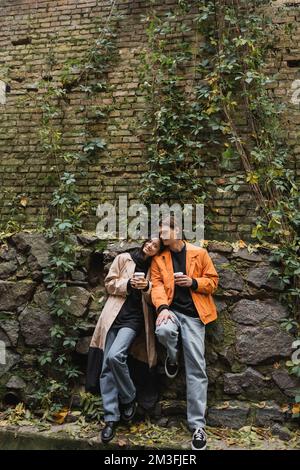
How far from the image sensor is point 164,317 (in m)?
3.66

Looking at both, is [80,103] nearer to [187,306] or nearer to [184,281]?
[184,281]

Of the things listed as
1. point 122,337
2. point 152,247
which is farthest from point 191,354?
point 152,247

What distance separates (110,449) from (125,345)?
2.73ft

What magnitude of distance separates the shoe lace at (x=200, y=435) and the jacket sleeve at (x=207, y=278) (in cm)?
113

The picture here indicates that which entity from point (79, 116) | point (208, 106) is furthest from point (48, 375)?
point (208, 106)

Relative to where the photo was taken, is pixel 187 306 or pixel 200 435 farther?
pixel 187 306

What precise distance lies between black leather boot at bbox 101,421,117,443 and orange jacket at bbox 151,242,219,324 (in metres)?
1.04

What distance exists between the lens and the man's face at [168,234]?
3988mm

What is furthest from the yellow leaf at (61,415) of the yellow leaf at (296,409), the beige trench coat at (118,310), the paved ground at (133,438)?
the yellow leaf at (296,409)

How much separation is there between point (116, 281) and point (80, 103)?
7.82ft

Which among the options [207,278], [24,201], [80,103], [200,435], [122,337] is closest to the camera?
[200,435]

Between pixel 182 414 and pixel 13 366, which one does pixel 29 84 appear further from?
pixel 182 414

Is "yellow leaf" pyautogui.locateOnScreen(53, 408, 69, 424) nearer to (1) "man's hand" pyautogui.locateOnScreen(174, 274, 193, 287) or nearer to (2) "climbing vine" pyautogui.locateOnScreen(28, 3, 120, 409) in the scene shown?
(2) "climbing vine" pyautogui.locateOnScreen(28, 3, 120, 409)

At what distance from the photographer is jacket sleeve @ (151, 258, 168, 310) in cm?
376
